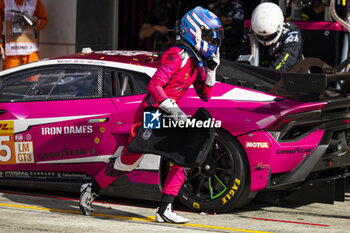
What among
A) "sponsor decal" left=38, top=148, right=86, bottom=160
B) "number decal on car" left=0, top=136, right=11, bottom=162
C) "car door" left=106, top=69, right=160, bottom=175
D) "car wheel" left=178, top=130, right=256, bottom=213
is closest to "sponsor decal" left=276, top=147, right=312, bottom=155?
"car wheel" left=178, top=130, right=256, bottom=213

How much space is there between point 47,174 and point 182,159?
1.83m

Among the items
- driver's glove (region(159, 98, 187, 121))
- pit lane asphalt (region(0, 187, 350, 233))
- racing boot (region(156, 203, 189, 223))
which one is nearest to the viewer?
driver's glove (region(159, 98, 187, 121))

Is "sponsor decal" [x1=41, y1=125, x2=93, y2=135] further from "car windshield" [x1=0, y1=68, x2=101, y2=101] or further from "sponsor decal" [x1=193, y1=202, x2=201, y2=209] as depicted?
"sponsor decal" [x1=193, y1=202, x2=201, y2=209]

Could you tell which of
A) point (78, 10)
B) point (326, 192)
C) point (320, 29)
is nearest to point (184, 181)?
point (326, 192)

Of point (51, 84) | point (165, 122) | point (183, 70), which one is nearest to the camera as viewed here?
point (165, 122)

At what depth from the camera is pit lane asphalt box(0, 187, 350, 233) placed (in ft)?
20.3

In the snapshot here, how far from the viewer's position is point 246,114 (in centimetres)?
656

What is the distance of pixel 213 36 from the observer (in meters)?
6.24

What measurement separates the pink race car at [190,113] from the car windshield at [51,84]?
1cm

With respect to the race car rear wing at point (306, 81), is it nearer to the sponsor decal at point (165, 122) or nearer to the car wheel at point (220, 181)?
the car wheel at point (220, 181)

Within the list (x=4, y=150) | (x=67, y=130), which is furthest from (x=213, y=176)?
(x=4, y=150)

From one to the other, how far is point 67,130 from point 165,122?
1309mm

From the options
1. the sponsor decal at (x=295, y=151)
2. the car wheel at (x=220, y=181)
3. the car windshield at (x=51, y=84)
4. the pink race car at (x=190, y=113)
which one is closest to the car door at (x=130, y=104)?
the pink race car at (x=190, y=113)

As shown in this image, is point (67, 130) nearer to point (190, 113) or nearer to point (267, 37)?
point (190, 113)
